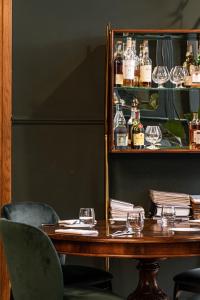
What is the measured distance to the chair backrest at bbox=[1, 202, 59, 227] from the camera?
A: 3.57 meters

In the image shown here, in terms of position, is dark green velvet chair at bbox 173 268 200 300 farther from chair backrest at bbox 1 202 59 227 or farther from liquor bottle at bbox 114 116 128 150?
liquor bottle at bbox 114 116 128 150

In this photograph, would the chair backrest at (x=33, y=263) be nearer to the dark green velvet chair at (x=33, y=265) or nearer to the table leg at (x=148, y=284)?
the dark green velvet chair at (x=33, y=265)

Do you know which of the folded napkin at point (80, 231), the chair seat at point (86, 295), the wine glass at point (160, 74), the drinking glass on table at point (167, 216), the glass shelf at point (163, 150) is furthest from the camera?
the wine glass at point (160, 74)

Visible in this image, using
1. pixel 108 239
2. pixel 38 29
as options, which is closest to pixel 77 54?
pixel 38 29

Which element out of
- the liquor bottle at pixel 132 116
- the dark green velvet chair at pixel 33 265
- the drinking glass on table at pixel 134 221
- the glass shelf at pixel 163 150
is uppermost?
the liquor bottle at pixel 132 116

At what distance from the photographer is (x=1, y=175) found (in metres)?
4.38

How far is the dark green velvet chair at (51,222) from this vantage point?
11.4ft

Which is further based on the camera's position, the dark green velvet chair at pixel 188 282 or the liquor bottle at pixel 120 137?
the liquor bottle at pixel 120 137

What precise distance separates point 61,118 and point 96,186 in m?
0.55

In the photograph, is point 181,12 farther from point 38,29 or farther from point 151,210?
point 151,210

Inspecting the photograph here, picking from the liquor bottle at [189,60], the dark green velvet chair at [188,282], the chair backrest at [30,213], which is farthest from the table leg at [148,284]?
the liquor bottle at [189,60]

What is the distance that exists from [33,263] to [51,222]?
111cm

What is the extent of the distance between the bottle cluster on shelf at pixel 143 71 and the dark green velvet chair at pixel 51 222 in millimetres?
1047

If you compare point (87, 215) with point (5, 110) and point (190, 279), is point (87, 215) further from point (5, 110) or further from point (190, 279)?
point (5, 110)
